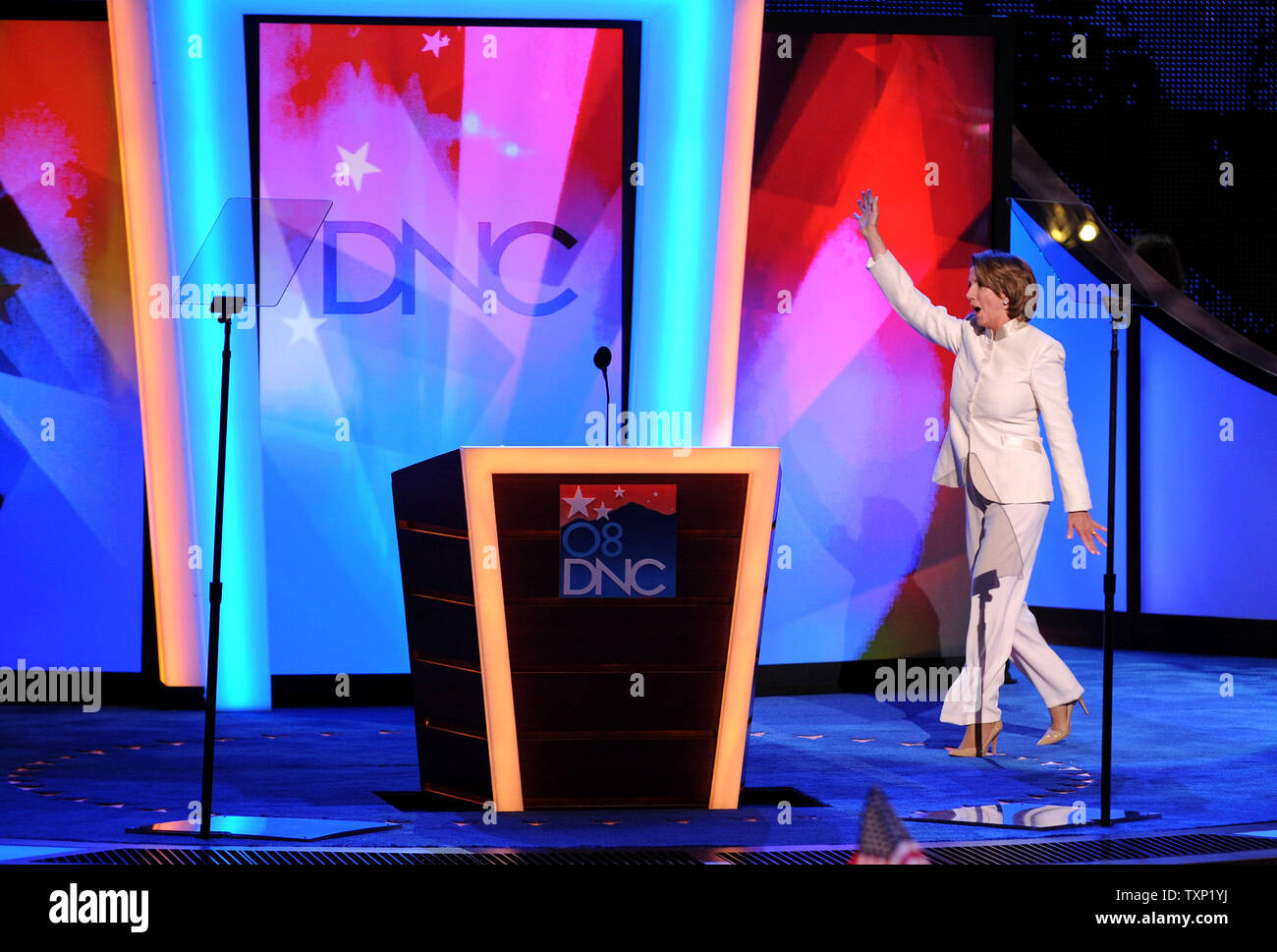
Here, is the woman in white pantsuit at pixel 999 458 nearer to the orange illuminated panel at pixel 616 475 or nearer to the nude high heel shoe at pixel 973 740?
the nude high heel shoe at pixel 973 740

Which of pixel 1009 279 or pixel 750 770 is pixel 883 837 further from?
pixel 1009 279

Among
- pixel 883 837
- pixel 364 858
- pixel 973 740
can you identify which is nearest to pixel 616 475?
pixel 364 858

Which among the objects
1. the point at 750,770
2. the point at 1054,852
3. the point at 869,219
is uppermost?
the point at 869,219

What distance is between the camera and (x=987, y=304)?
530 cm

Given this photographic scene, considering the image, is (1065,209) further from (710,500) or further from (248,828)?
(248,828)

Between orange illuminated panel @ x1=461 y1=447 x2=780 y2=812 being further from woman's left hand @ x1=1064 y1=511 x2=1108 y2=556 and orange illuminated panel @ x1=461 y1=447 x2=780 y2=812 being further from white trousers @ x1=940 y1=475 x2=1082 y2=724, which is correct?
woman's left hand @ x1=1064 y1=511 x2=1108 y2=556

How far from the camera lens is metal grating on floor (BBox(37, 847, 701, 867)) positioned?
10.5ft

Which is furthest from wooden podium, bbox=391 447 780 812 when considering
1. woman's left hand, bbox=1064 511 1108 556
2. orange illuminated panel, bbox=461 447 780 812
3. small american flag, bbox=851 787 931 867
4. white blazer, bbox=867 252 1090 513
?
small american flag, bbox=851 787 931 867

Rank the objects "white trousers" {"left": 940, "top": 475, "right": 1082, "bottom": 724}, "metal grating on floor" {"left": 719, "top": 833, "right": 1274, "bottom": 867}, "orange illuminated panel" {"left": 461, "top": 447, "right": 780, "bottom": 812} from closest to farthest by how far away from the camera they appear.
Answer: "metal grating on floor" {"left": 719, "top": 833, "right": 1274, "bottom": 867}
"orange illuminated panel" {"left": 461, "top": 447, "right": 780, "bottom": 812}
"white trousers" {"left": 940, "top": 475, "right": 1082, "bottom": 724}

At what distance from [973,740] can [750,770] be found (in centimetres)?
92

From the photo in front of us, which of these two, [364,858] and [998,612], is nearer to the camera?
[364,858]

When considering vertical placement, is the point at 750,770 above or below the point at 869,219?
below

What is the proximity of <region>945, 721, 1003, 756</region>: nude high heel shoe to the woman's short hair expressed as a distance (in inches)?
58.9
